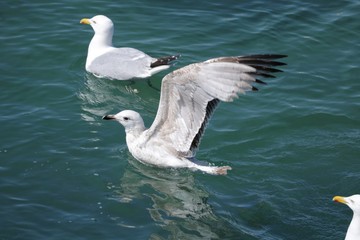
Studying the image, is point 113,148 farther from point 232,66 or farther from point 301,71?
point 301,71

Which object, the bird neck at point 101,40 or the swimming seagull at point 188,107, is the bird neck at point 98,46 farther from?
the swimming seagull at point 188,107

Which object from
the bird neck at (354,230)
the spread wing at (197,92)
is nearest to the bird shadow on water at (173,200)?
the spread wing at (197,92)

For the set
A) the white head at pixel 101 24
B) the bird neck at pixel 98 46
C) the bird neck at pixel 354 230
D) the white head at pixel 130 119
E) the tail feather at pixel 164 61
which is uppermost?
the white head at pixel 101 24

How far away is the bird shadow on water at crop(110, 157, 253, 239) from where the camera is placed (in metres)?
8.29

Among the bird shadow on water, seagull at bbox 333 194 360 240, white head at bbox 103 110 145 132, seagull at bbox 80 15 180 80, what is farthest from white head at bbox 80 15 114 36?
seagull at bbox 333 194 360 240

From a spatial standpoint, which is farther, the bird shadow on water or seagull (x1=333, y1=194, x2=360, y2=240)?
the bird shadow on water

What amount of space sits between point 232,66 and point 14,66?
189 inches

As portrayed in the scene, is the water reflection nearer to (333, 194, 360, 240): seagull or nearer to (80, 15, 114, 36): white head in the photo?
(80, 15, 114, 36): white head

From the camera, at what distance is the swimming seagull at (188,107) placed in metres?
8.28

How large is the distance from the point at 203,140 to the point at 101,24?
319 cm

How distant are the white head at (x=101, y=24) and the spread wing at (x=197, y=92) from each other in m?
3.28

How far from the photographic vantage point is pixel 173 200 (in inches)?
354

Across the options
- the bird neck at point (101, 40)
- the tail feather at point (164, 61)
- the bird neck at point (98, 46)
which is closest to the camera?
the tail feather at point (164, 61)

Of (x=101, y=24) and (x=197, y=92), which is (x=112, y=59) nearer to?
(x=101, y=24)
